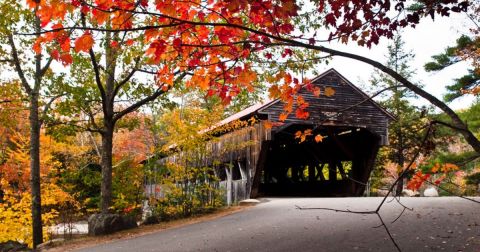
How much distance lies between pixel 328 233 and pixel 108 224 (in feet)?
22.8

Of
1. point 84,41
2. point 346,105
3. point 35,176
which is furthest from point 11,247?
point 346,105

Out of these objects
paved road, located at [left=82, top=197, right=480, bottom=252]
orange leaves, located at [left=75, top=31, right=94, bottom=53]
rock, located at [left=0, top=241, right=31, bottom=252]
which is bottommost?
rock, located at [left=0, top=241, right=31, bottom=252]

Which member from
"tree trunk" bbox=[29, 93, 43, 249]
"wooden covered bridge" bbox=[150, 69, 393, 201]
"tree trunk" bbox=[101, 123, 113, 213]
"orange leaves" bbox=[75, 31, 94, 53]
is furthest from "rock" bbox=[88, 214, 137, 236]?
"orange leaves" bbox=[75, 31, 94, 53]

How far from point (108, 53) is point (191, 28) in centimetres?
855

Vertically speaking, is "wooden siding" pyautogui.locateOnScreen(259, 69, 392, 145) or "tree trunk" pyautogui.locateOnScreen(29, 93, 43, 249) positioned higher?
"wooden siding" pyautogui.locateOnScreen(259, 69, 392, 145)

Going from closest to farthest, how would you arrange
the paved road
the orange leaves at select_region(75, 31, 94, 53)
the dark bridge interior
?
the orange leaves at select_region(75, 31, 94, 53) < the paved road < the dark bridge interior

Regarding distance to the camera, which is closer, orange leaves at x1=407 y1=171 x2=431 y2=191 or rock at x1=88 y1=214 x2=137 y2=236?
orange leaves at x1=407 y1=171 x2=431 y2=191

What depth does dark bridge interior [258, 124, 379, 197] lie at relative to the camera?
19.4m

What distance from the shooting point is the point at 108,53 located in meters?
12.2

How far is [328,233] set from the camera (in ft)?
26.3

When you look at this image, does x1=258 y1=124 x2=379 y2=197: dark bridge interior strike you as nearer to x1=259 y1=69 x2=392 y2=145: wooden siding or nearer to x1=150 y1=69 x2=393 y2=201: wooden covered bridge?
x1=150 y1=69 x2=393 y2=201: wooden covered bridge

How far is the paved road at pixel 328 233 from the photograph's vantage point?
6.95m

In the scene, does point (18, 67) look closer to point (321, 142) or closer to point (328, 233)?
point (328, 233)

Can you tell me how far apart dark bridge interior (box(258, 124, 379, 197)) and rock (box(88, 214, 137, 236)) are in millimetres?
6474
